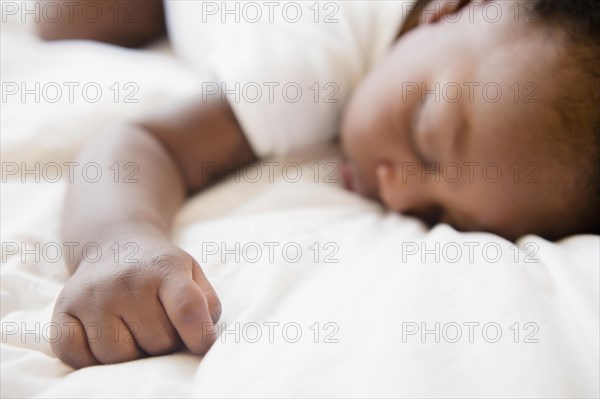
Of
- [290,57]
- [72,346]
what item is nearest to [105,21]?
[290,57]

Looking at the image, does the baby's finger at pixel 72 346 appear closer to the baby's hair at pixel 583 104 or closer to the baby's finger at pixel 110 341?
the baby's finger at pixel 110 341

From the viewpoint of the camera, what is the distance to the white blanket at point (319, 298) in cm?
46

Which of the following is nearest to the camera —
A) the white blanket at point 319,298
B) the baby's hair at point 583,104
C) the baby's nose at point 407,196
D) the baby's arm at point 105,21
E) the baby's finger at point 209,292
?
the white blanket at point 319,298

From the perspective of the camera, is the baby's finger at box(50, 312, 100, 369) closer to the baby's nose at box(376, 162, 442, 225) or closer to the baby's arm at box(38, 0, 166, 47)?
the baby's nose at box(376, 162, 442, 225)

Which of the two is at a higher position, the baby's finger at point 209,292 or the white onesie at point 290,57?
the white onesie at point 290,57

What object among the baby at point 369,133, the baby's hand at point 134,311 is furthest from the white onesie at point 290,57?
the baby's hand at point 134,311

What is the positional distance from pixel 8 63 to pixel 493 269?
2.65 feet

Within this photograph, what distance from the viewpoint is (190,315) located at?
53 centimetres

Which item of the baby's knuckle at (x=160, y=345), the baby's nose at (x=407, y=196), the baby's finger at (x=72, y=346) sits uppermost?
the baby's finger at (x=72, y=346)

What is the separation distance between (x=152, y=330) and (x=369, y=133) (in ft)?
1.63

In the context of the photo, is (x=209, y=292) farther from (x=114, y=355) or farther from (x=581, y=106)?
(x=581, y=106)

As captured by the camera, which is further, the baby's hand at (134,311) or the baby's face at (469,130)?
the baby's face at (469,130)

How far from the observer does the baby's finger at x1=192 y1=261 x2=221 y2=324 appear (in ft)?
1.84

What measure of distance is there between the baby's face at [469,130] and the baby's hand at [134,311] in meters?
0.40
